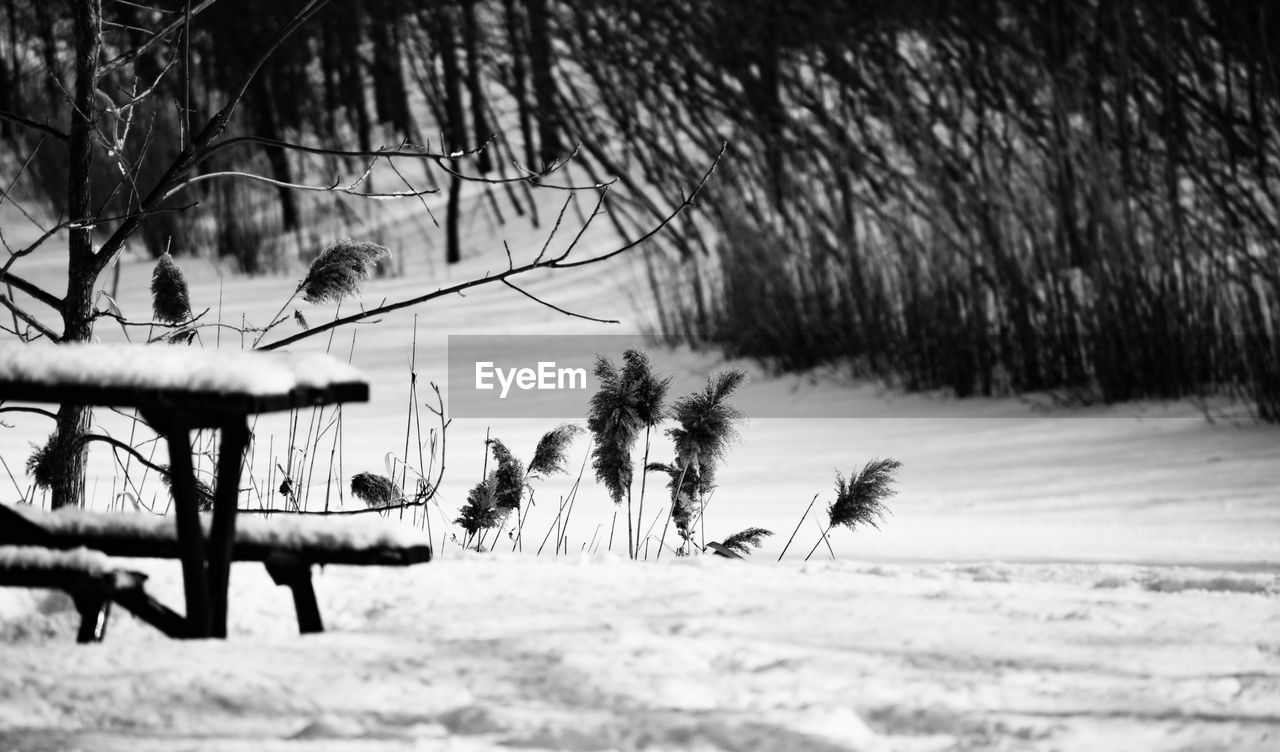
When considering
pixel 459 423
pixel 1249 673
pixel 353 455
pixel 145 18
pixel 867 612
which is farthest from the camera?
pixel 145 18

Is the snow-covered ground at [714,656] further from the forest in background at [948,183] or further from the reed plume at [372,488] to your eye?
the forest in background at [948,183]

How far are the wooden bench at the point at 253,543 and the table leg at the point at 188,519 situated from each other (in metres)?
0.06

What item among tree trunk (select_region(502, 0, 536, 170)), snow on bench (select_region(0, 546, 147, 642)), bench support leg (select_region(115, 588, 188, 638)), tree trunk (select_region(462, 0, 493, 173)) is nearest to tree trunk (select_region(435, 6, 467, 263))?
tree trunk (select_region(462, 0, 493, 173))

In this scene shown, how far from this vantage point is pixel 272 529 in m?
1.99

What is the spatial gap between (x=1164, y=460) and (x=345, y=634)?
3.80m

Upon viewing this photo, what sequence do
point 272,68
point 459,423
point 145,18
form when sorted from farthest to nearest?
point 145,18 < point 272,68 < point 459,423

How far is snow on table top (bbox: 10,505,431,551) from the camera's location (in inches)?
75.0

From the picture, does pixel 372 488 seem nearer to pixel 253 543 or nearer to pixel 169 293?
pixel 169 293

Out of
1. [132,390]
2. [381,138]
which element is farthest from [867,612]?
[381,138]

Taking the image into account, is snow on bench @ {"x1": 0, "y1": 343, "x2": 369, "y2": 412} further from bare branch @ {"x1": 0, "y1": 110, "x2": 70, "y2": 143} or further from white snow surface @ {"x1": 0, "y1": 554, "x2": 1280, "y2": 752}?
bare branch @ {"x1": 0, "y1": 110, "x2": 70, "y2": 143}

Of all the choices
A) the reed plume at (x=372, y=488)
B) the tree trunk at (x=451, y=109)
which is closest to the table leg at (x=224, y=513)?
the reed plume at (x=372, y=488)

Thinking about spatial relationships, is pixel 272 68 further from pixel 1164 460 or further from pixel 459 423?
pixel 1164 460

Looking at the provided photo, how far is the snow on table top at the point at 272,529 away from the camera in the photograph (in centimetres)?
190

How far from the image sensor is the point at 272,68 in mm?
16531
